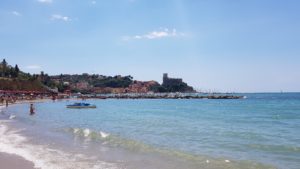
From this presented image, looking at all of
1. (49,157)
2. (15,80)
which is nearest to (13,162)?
(49,157)

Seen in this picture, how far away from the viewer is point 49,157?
15680 millimetres

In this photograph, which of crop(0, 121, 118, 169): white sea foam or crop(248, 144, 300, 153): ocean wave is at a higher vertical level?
crop(248, 144, 300, 153): ocean wave

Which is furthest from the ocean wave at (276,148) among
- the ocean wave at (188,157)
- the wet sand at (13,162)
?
the wet sand at (13,162)

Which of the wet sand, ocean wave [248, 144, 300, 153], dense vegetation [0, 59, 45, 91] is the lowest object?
the wet sand

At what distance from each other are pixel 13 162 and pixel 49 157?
60.9 inches

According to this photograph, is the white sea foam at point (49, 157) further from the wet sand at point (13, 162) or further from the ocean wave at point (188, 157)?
the ocean wave at point (188, 157)

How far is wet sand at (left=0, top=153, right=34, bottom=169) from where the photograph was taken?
13.5 m

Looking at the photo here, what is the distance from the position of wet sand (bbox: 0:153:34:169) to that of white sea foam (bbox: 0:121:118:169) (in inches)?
10.3

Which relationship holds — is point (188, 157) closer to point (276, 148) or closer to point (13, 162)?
point (276, 148)

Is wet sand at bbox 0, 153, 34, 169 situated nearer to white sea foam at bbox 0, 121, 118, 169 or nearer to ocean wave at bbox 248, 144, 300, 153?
white sea foam at bbox 0, 121, 118, 169

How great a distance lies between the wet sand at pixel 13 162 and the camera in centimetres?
1353

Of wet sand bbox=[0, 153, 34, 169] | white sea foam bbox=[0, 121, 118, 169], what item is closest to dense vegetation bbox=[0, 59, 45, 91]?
white sea foam bbox=[0, 121, 118, 169]

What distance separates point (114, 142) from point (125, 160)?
19.5ft

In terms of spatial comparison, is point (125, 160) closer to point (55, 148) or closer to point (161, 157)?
point (161, 157)
